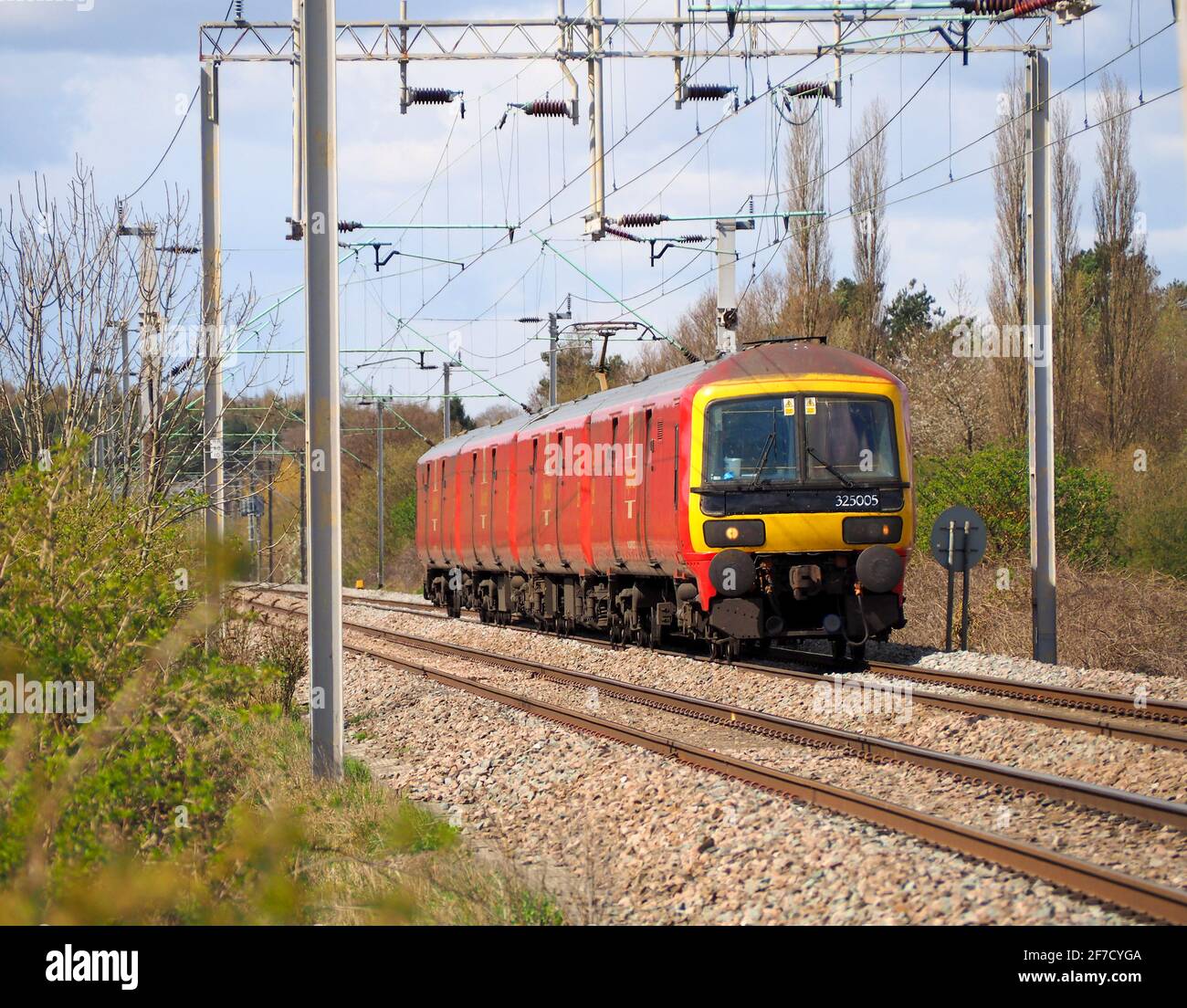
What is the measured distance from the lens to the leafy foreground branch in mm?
6113

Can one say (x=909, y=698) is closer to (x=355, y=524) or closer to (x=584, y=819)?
(x=584, y=819)

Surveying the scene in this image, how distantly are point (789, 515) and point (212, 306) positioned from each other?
6.43 m

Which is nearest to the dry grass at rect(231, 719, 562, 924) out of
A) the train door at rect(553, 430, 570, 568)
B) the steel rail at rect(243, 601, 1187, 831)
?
the steel rail at rect(243, 601, 1187, 831)

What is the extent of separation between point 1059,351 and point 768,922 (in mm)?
30635

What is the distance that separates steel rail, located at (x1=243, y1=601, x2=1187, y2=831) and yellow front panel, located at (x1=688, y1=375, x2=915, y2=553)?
2.07m

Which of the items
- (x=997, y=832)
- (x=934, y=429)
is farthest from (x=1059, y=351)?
(x=997, y=832)

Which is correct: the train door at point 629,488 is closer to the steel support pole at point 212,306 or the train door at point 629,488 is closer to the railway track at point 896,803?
the railway track at point 896,803

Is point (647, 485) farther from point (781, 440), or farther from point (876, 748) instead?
point (876, 748)

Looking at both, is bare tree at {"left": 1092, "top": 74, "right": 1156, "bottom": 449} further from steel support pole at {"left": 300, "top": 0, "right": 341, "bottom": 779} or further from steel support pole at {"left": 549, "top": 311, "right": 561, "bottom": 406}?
steel support pole at {"left": 300, "top": 0, "right": 341, "bottom": 779}

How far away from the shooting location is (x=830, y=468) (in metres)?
16.4

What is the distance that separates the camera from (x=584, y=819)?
9406 mm

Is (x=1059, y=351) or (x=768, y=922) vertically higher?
(x=1059, y=351)

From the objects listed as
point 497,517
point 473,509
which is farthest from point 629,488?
point 473,509
